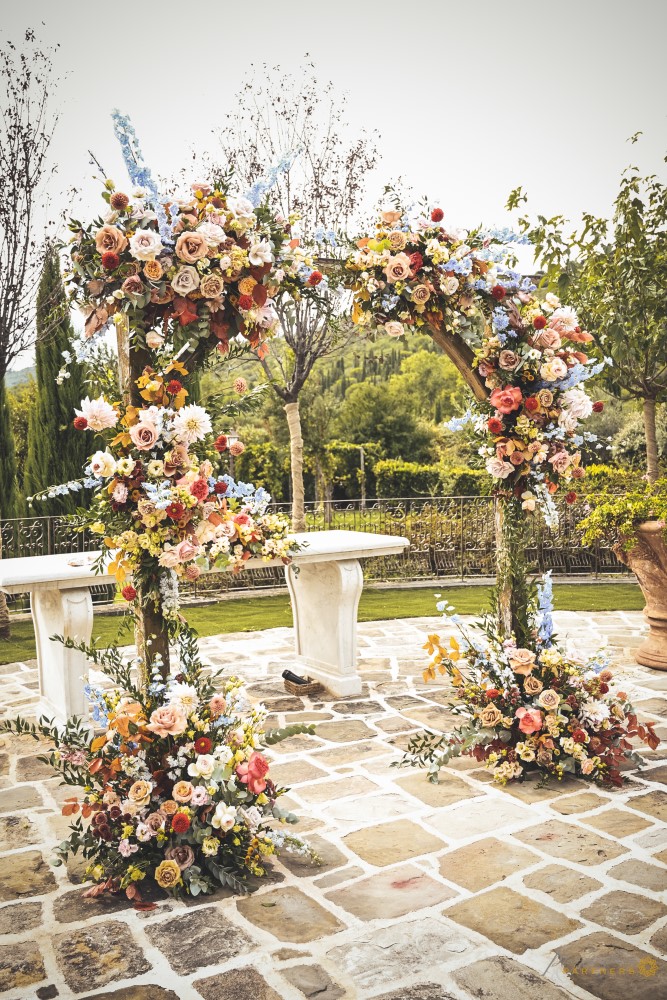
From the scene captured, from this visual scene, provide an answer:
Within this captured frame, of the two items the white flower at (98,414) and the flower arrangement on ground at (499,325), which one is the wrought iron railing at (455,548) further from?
the white flower at (98,414)

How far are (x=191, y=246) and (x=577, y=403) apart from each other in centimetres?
219

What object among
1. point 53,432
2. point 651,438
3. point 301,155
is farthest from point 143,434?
point 301,155

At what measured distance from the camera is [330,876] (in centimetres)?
309

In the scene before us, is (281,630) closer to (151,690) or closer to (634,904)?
(151,690)

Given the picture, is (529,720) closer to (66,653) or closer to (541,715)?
(541,715)

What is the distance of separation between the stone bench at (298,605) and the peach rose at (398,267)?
174 centimetres

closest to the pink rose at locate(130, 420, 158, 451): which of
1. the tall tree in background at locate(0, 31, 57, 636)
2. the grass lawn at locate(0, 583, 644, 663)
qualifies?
the grass lawn at locate(0, 583, 644, 663)

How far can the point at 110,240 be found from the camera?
294 cm

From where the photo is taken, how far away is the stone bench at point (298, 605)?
470cm

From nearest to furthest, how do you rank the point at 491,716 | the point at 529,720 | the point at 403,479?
the point at 529,720 → the point at 491,716 → the point at 403,479

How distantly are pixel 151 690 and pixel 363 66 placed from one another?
9843 mm

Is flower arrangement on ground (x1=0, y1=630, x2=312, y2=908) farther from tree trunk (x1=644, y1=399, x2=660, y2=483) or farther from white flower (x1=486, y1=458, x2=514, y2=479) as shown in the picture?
tree trunk (x1=644, y1=399, x2=660, y2=483)

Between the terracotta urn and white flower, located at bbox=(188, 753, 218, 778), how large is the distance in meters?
4.05

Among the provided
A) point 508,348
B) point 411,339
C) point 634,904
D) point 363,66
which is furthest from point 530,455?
point 411,339
